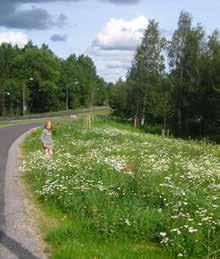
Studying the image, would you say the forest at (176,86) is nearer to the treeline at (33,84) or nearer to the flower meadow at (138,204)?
the treeline at (33,84)

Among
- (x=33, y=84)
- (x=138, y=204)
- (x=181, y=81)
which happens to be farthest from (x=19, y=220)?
(x=33, y=84)

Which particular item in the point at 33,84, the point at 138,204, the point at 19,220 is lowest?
the point at 33,84

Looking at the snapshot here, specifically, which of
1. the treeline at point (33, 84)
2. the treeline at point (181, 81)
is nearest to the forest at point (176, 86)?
the treeline at point (181, 81)

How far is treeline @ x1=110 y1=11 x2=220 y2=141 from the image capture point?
70.5m

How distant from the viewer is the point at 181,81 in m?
72.4

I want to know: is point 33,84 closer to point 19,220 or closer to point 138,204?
point 19,220

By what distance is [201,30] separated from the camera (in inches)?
2862

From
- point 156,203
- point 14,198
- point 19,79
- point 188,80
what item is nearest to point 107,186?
point 156,203

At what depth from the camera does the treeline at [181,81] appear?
70.5m

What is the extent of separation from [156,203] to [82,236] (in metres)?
1.90

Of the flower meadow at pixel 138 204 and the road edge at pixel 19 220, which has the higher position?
the flower meadow at pixel 138 204

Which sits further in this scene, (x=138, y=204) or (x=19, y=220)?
(x=19, y=220)

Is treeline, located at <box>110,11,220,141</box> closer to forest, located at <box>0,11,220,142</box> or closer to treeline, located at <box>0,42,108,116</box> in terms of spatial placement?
forest, located at <box>0,11,220,142</box>

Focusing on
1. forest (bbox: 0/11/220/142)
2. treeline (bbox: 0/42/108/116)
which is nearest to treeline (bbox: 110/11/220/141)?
forest (bbox: 0/11/220/142)
